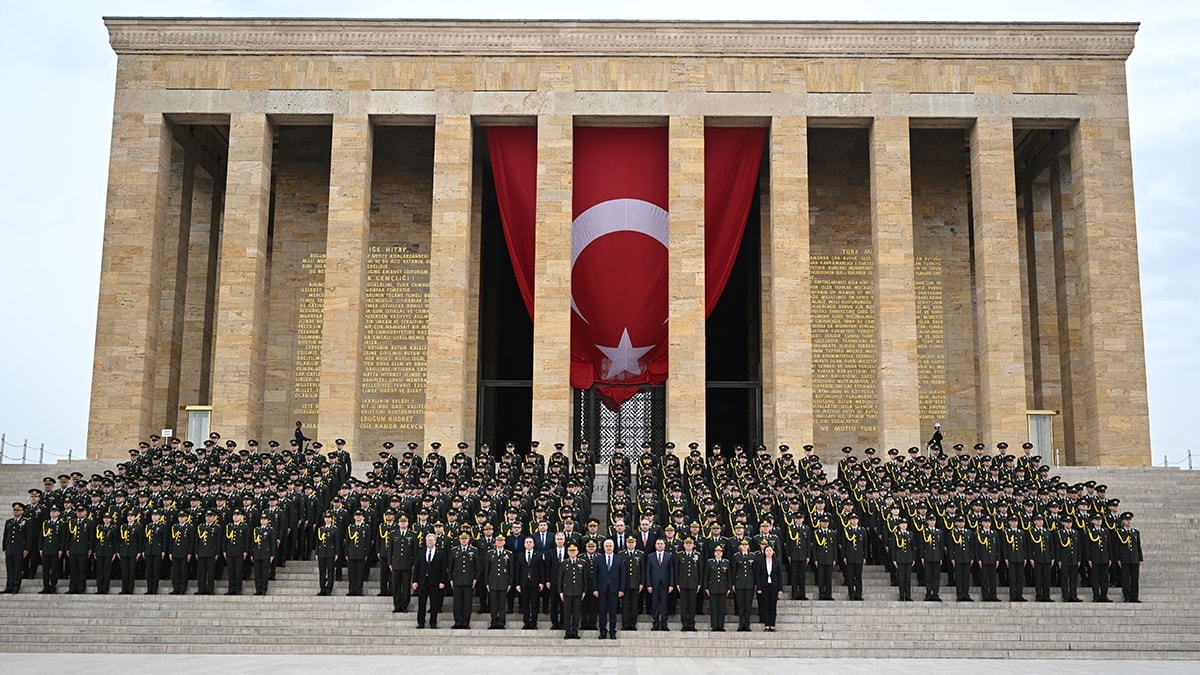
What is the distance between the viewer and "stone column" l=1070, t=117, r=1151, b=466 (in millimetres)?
24688

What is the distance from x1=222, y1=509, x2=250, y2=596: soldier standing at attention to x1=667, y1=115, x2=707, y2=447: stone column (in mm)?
10319

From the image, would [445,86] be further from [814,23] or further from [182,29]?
[814,23]

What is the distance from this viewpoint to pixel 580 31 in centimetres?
2600

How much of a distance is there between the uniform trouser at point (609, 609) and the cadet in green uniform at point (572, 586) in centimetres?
23

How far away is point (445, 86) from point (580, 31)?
301cm

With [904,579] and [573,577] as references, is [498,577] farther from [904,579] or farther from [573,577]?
[904,579]

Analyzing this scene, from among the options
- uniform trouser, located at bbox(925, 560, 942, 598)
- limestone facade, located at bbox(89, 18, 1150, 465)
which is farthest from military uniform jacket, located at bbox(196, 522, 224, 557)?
uniform trouser, located at bbox(925, 560, 942, 598)

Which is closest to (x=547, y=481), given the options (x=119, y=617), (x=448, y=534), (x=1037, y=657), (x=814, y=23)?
(x=448, y=534)

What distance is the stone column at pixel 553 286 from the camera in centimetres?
2477

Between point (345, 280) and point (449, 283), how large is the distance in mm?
2092

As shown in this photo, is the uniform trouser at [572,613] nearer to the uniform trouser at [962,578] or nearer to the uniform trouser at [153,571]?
the uniform trouser at [962,578]

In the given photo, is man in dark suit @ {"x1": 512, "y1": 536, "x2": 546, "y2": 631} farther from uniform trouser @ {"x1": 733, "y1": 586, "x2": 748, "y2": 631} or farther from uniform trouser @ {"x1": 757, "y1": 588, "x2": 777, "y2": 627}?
uniform trouser @ {"x1": 757, "y1": 588, "x2": 777, "y2": 627}

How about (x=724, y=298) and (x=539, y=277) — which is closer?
(x=539, y=277)

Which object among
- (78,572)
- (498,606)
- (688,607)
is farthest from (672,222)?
(78,572)
